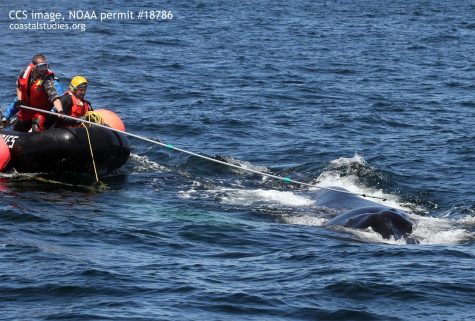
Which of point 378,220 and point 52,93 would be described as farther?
point 52,93

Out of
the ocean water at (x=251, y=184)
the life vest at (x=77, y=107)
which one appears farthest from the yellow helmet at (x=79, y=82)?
the ocean water at (x=251, y=184)

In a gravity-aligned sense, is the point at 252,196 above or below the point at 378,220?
below

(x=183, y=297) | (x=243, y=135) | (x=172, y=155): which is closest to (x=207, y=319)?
(x=183, y=297)

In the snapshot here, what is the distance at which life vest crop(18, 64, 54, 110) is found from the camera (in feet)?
57.8

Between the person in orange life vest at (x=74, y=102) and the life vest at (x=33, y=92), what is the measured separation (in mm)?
426

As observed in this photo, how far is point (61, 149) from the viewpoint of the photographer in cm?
1730

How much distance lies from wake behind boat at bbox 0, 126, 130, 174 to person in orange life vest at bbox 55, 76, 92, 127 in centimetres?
36

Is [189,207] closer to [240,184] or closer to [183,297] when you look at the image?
[240,184]

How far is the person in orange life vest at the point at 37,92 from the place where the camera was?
17.5m

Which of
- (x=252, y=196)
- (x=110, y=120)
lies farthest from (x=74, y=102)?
(x=252, y=196)

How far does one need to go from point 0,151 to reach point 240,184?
4.47 m

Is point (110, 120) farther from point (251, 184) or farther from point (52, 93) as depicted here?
point (251, 184)

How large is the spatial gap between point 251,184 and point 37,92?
4.32 m

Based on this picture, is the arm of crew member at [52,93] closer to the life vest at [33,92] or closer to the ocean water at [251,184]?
the life vest at [33,92]
